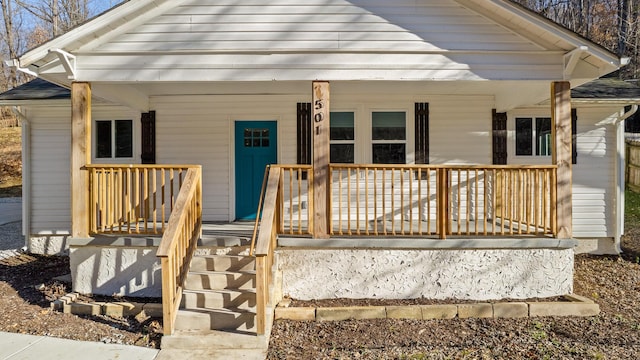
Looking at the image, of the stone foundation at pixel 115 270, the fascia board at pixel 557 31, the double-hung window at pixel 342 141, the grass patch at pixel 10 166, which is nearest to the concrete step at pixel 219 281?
the stone foundation at pixel 115 270

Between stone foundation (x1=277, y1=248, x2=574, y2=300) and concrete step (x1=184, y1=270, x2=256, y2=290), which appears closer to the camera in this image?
concrete step (x1=184, y1=270, x2=256, y2=290)

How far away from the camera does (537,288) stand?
231 inches

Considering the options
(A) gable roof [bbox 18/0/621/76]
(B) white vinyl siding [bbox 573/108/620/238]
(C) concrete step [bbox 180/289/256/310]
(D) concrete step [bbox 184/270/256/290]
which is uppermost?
(A) gable roof [bbox 18/0/621/76]

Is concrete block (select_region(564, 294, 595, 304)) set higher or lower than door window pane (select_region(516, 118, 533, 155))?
lower

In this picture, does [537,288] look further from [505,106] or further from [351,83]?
[351,83]

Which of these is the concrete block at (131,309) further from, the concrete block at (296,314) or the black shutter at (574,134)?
the black shutter at (574,134)

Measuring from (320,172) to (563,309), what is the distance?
3517 millimetres

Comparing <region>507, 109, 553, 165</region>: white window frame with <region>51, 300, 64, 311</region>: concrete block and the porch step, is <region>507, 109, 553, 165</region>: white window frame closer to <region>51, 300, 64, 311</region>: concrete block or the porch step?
the porch step

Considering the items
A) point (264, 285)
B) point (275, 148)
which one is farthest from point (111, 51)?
point (264, 285)

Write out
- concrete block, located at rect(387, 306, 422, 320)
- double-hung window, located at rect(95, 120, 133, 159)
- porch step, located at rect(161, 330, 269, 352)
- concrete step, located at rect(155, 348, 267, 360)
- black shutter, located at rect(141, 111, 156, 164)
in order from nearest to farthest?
concrete step, located at rect(155, 348, 267, 360) < porch step, located at rect(161, 330, 269, 352) < concrete block, located at rect(387, 306, 422, 320) < black shutter, located at rect(141, 111, 156, 164) < double-hung window, located at rect(95, 120, 133, 159)

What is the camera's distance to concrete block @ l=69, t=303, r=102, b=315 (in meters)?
5.41

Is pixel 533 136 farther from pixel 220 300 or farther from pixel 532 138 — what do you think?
pixel 220 300

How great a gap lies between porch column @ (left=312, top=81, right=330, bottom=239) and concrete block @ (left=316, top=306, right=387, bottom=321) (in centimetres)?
99

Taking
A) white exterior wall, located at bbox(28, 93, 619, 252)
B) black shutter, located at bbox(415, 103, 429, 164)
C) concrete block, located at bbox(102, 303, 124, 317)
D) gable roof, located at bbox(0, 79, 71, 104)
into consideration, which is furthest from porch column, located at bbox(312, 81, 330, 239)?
gable roof, located at bbox(0, 79, 71, 104)
